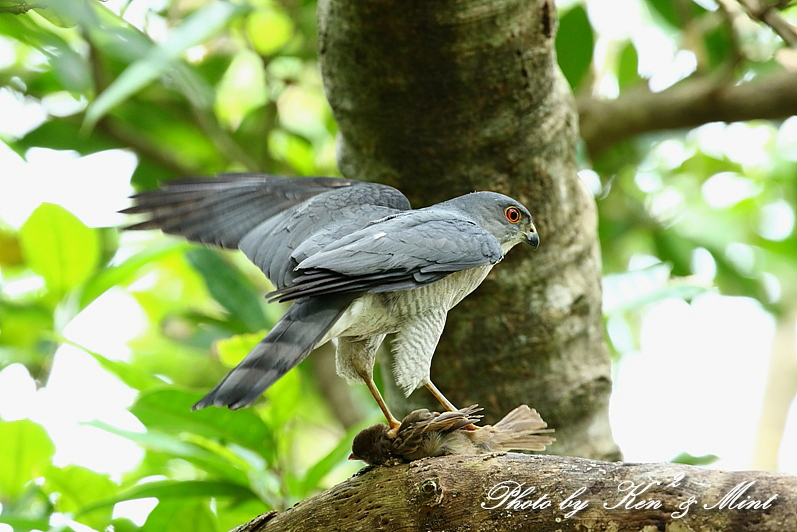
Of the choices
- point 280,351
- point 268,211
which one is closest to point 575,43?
point 268,211

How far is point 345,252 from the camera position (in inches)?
100

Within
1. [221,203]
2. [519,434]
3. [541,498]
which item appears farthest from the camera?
[221,203]

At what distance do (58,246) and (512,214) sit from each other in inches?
97.2

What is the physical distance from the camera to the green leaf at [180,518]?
3.30m

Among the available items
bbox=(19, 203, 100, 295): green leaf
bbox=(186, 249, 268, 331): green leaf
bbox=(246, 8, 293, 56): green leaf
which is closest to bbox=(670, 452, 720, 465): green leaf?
bbox=(186, 249, 268, 331): green leaf

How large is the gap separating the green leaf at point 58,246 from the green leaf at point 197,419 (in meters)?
1.09

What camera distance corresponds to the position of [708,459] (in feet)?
12.9

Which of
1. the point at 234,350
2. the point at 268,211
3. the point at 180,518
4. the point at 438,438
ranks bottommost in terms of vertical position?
the point at 180,518

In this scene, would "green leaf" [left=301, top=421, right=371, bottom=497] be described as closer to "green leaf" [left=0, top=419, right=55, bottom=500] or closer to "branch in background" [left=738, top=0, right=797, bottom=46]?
"green leaf" [left=0, top=419, right=55, bottom=500]

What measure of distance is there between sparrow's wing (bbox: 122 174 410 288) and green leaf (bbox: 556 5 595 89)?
2088 mm

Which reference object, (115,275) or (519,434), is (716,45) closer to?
(519,434)

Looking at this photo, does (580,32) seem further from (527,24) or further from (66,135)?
(66,135)

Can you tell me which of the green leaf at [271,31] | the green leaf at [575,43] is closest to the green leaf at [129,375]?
the green leaf at [271,31]

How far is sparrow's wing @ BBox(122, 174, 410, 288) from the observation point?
297 centimetres
